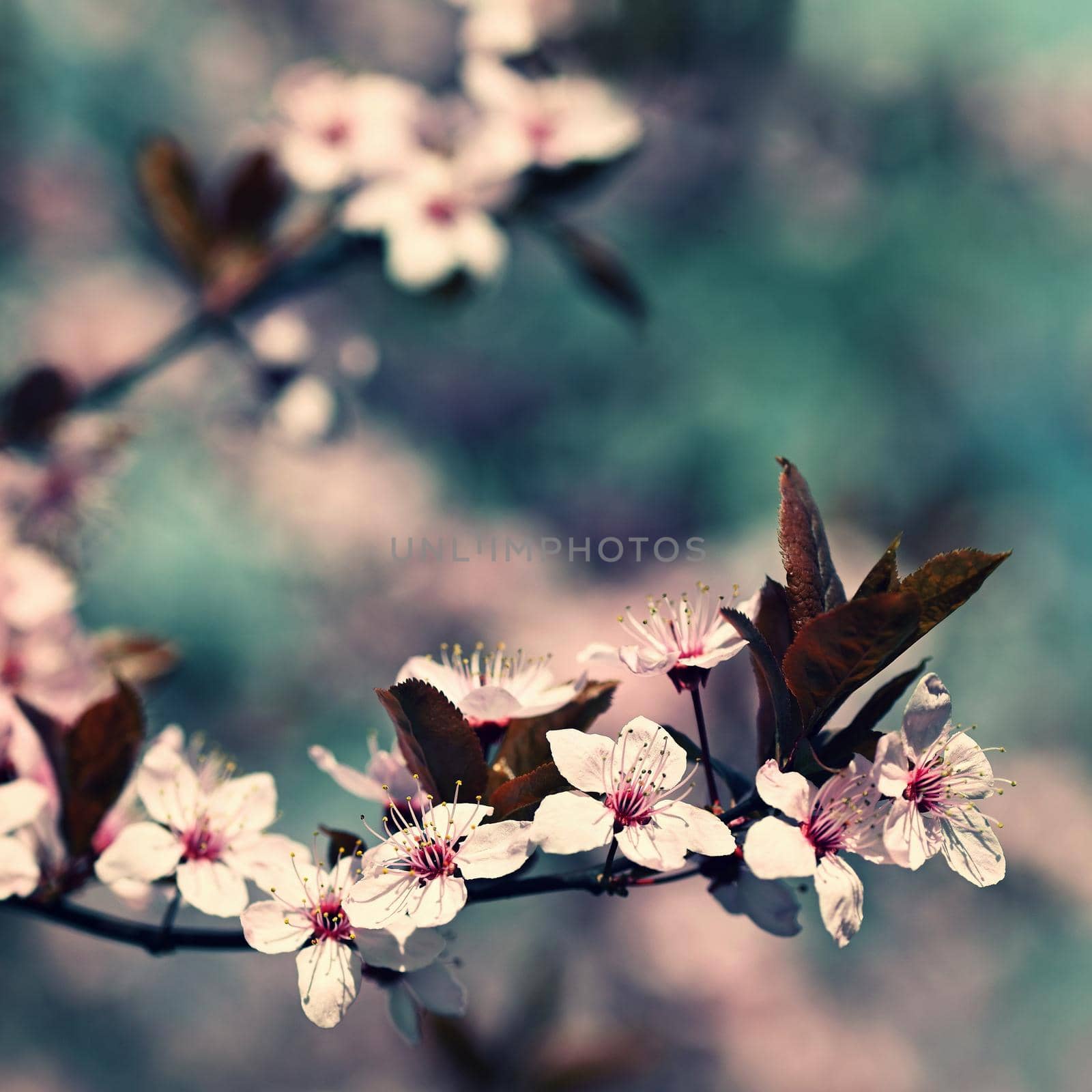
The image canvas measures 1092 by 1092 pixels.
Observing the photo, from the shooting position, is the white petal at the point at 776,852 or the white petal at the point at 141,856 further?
the white petal at the point at 141,856

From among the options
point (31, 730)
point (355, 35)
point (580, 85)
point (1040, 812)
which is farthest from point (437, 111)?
point (1040, 812)

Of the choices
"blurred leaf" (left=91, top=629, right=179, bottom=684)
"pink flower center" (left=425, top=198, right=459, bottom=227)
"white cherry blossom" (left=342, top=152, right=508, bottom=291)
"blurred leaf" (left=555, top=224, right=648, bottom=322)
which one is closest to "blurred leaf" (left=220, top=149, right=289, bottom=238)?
"white cherry blossom" (left=342, top=152, right=508, bottom=291)

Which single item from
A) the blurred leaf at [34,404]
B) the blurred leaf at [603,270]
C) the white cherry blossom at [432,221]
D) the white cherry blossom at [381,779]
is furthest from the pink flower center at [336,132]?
the white cherry blossom at [381,779]

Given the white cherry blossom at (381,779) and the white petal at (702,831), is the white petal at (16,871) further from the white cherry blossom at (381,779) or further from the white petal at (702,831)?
the white petal at (702,831)

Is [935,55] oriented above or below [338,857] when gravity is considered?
above

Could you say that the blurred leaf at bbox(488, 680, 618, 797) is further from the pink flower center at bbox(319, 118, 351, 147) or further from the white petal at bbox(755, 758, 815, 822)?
the pink flower center at bbox(319, 118, 351, 147)

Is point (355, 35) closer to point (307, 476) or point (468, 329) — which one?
point (468, 329)

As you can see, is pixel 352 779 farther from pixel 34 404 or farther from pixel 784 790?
pixel 34 404
